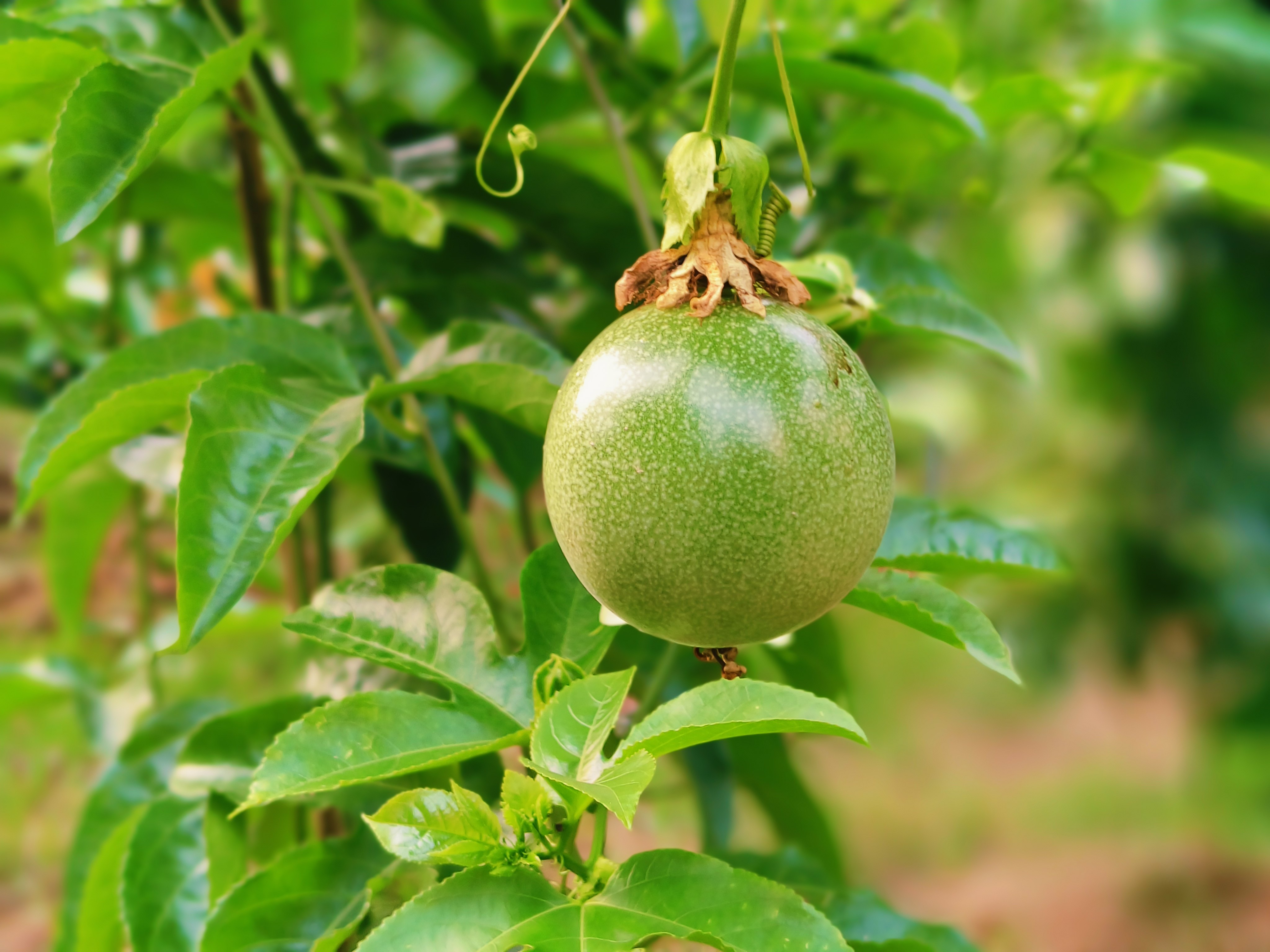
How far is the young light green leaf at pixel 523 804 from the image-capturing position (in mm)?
447

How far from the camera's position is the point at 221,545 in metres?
0.46

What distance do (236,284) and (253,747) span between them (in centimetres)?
87

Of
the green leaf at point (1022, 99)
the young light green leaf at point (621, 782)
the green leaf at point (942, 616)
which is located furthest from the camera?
the green leaf at point (1022, 99)

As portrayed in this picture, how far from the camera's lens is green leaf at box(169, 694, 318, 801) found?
611mm

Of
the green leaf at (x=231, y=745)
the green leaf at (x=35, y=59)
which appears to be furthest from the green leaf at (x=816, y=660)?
the green leaf at (x=35, y=59)

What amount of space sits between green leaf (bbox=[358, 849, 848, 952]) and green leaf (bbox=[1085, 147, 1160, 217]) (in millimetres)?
A: 698

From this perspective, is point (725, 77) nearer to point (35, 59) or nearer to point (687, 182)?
point (687, 182)

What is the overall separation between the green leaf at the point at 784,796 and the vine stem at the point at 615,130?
406 millimetres

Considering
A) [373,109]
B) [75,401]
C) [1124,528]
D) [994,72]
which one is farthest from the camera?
[1124,528]

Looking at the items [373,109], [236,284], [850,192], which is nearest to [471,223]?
[373,109]

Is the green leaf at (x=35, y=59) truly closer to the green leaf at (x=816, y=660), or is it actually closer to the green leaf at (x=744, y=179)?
the green leaf at (x=744, y=179)

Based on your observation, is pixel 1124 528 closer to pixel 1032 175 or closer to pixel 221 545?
pixel 1032 175

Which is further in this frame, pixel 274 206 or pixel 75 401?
pixel 274 206

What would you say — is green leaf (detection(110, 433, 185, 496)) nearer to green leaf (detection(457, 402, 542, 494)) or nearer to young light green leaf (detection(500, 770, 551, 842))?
green leaf (detection(457, 402, 542, 494))
